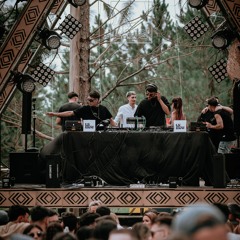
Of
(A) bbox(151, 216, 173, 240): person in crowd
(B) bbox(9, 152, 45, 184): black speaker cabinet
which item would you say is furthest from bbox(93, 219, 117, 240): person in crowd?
(B) bbox(9, 152, 45, 184): black speaker cabinet

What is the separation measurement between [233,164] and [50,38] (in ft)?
16.3

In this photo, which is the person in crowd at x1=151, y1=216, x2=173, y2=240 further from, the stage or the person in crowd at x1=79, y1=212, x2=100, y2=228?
the stage

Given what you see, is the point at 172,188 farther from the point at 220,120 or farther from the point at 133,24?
the point at 133,24

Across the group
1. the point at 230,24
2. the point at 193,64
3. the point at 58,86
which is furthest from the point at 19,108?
the point at 230,24

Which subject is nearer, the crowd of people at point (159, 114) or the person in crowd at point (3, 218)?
the person in crowd at point (3, 218)

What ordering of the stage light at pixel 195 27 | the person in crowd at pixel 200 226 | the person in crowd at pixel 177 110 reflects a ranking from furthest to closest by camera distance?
1. the stage light at pixel 195 27
2. the person in crowd at pixel 177 110
3. the person in crowd at pixel 200 226

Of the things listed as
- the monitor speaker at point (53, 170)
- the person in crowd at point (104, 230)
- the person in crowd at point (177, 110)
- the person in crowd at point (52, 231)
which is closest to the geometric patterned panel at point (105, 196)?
the monitor speaker at point (53, 170)

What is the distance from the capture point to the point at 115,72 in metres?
35.8

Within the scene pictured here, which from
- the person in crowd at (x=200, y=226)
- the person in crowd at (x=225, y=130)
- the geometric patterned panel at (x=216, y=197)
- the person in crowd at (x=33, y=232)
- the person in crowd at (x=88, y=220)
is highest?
the person in crowd at (x=225, y=130)

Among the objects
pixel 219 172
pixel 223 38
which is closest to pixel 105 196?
pixel 219 172

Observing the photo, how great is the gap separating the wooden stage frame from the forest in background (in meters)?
12.8

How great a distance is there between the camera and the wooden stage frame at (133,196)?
15.0 metres

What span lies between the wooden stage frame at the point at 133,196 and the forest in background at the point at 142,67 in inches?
506

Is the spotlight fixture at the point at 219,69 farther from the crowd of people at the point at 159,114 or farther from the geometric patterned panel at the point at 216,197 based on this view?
the geometric patterned panel at the point at 216,197
